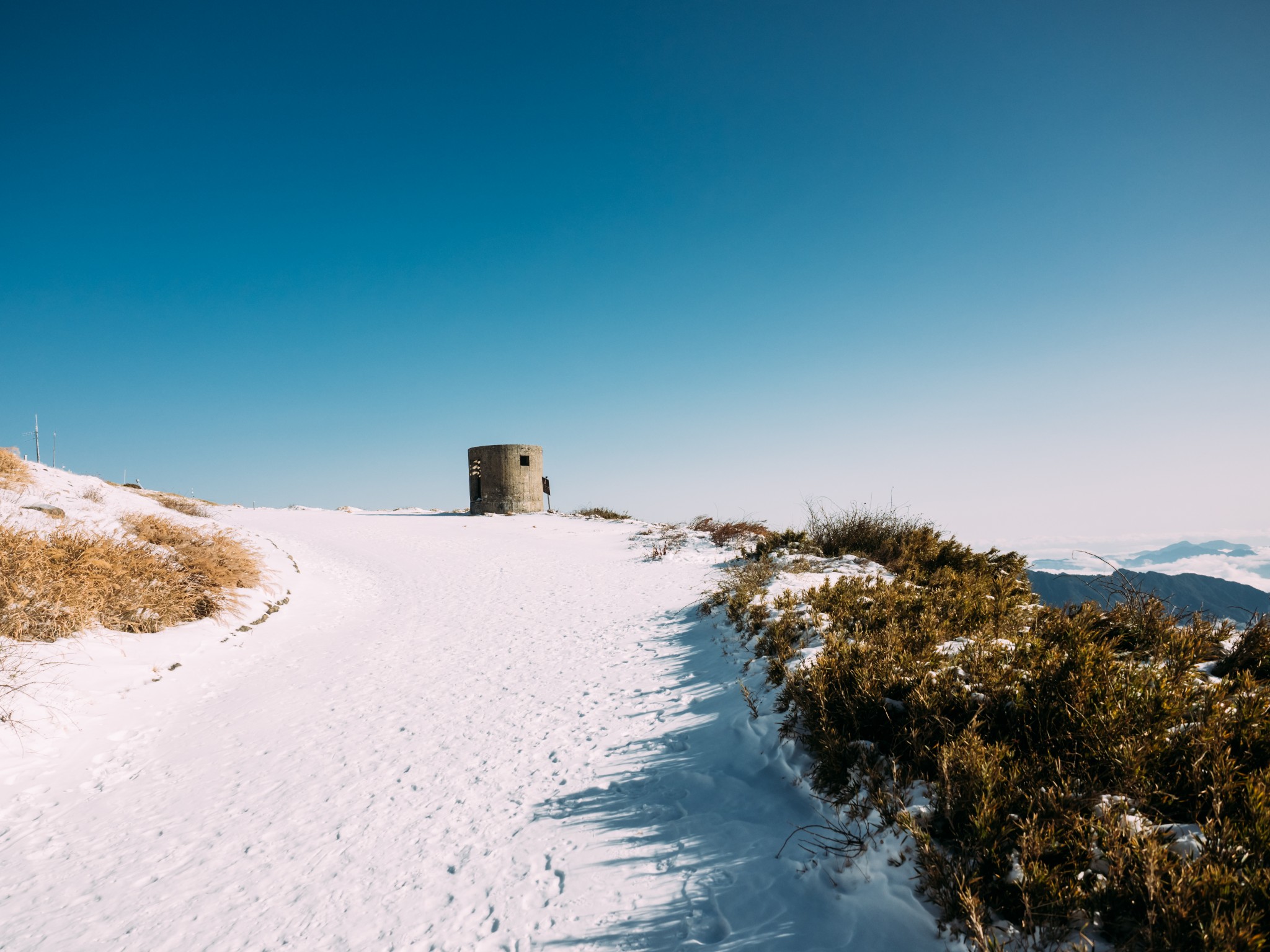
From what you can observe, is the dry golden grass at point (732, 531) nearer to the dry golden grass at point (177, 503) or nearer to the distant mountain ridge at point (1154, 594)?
the distant mountain ridge at point (1154, 594)

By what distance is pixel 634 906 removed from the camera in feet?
8.95

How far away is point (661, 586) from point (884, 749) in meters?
7.11

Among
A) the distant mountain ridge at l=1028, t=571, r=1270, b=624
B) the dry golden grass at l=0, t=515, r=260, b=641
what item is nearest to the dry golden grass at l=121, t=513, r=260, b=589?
the dry golden grass at l=0, t=515, r=260, b=641

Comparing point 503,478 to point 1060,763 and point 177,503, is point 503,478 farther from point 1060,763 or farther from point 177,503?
point 1060,763

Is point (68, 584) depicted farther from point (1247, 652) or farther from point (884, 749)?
point (1247, 652)

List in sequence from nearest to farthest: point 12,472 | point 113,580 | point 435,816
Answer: point 435,816, point 113,580, point 12,472

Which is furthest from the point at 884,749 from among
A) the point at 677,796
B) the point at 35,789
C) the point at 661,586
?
the point at 661,586

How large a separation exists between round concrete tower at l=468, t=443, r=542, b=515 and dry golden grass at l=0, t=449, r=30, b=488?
13.3 m

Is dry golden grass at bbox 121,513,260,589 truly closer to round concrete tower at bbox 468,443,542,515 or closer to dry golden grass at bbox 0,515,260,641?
dry golden grass at bbox 0,515,260,641

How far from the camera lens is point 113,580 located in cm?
686

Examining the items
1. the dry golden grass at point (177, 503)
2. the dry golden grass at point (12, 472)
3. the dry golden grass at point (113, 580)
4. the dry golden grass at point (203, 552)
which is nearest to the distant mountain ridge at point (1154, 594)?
the dry golden grass at point (113, 580)

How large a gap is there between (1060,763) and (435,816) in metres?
3.52

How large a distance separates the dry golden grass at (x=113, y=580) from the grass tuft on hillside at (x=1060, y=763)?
718 cm

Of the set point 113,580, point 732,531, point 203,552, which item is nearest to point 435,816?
point 113,580
